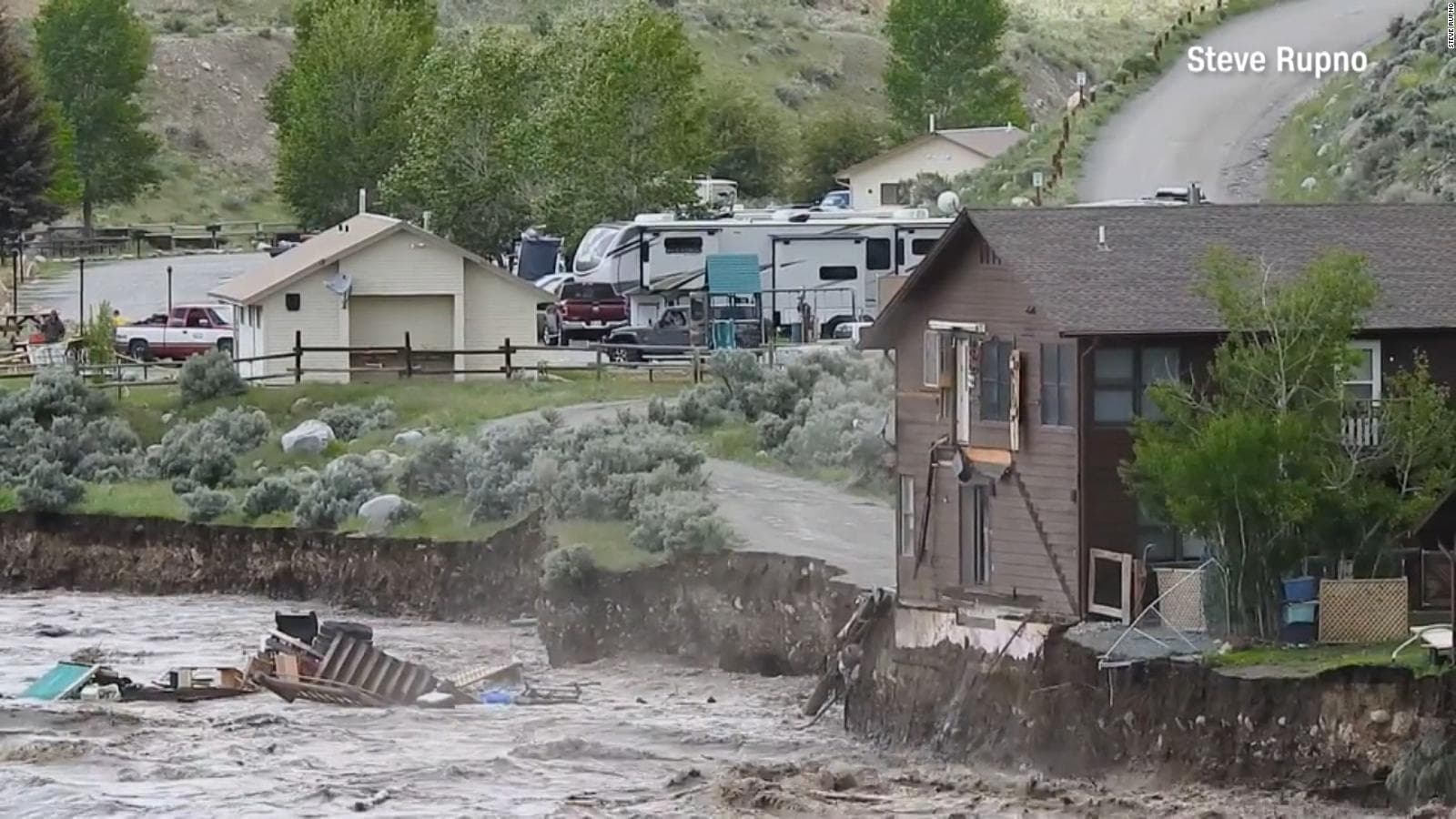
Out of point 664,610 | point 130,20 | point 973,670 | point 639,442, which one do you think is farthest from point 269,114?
point 973,670

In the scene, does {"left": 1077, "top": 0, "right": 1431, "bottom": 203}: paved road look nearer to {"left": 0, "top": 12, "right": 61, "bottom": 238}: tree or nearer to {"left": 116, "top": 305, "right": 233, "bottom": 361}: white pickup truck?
{"left": 116, "top": 305, "right": 233, "bottom": 361}: white pickup truck

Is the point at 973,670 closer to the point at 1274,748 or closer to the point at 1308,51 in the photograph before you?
the point at 1274,748

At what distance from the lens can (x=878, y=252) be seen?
7325cm

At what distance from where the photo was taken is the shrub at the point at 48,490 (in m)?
61.3

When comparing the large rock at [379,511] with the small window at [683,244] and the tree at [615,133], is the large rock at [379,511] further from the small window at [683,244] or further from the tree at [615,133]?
the tree at [615,133]

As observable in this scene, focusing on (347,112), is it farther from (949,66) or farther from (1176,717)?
(1176,717)

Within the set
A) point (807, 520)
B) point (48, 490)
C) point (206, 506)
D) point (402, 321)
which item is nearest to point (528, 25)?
point (402, 321)

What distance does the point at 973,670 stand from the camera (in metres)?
38.1

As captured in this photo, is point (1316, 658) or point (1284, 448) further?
point (1284, 448)

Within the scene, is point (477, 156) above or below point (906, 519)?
above

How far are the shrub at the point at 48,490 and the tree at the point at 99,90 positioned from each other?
53.9 meters

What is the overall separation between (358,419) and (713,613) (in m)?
19.3

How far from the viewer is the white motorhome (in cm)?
7338

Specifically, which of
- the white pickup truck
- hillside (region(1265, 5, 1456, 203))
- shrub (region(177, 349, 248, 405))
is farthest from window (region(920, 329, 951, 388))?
the white pickup truck
